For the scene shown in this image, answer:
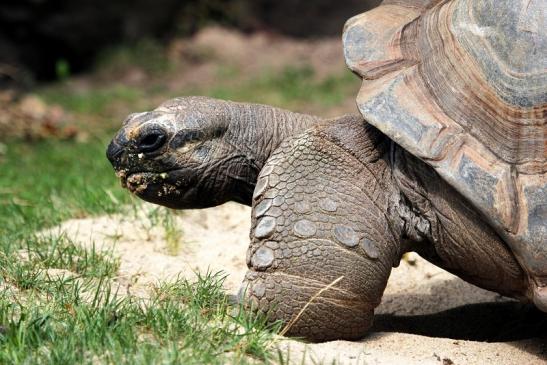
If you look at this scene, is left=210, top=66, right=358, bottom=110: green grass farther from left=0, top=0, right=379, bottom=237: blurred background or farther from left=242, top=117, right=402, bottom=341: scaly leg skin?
left=242, top=117, right=402, bottom=341: scaly leg skin

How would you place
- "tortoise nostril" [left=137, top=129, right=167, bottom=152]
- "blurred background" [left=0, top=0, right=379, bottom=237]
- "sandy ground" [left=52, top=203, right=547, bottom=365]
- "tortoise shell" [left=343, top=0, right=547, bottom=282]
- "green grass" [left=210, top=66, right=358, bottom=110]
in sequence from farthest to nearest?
"green grass" [left=210, top=66, right=358, bottom=110] → "blurred background" [left=0, top=0, right=379, bottom=237] → "tortoise nostril" [left=137, top=129, right=167, bottom=152] → "sandy ground" [left=52, top=203, right=547, bottom=365] → "tortoise shell" [left=343, top=0, right=547, bottom=282]

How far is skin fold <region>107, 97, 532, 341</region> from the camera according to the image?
3.54 metres

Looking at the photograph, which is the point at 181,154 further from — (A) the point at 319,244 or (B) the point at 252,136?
(A) the point at 319,244

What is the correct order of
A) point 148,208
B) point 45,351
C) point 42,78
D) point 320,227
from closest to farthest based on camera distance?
point 45,351, point 320,227, point 148,208, point 42,78

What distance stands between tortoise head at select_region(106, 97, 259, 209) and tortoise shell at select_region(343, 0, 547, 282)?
2.32ft

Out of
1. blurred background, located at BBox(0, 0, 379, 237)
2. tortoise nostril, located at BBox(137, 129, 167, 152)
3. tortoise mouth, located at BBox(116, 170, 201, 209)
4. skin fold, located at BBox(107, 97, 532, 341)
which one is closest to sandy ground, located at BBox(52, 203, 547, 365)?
skin fold, located at BBox(107, 97, 532, 341)

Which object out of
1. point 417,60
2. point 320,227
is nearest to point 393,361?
point 320,227

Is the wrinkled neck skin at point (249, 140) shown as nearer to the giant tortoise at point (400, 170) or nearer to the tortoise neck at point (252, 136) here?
the tortoise neck at point (252, 136)

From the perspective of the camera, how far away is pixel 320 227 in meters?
3.57

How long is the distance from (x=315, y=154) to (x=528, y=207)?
937 mm

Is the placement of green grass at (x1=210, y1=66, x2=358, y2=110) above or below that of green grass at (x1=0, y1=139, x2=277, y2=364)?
above

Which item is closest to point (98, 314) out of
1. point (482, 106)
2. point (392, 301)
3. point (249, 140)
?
point (249, 140)

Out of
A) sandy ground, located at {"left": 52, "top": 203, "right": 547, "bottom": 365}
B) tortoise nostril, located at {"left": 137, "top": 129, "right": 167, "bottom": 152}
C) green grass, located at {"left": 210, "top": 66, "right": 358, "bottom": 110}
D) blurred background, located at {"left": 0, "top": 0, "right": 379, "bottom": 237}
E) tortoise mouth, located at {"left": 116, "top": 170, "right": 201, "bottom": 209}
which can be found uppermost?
blurred background, located at {"left": 0, "top": 0, "right": 379, "bottom": 237}

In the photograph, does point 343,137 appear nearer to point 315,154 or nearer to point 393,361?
point 315,154
